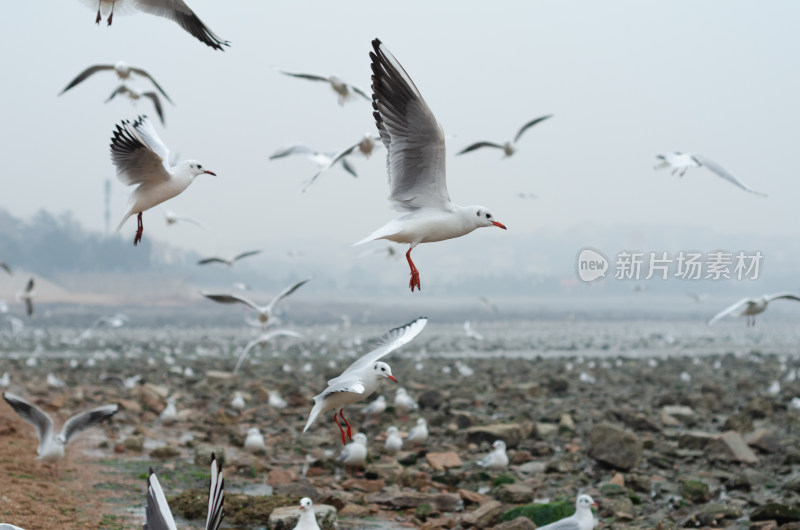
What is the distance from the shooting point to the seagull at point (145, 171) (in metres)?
3.48

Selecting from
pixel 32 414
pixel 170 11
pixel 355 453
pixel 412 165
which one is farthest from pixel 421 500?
pixel 170 11

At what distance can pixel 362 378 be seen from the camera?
171 inches

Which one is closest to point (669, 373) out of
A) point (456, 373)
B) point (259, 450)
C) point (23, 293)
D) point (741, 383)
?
point (741, 383)

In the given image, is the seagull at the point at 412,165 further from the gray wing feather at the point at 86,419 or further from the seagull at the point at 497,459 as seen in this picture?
the seagull at the point at 497,459

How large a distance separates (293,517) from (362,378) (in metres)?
5.05

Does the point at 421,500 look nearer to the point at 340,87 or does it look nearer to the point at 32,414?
the point at 32,414

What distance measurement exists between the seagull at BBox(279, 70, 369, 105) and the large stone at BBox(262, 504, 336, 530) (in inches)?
180

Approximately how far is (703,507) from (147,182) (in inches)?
340

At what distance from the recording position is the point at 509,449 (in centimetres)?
1388

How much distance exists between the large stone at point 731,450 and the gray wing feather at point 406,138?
10.4m

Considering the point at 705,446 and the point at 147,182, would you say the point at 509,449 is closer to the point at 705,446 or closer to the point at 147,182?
the point at 705,446

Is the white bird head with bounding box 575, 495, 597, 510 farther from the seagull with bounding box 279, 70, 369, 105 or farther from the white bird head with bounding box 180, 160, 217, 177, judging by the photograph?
the white bird head with bounding box 180, 160, 217, 177

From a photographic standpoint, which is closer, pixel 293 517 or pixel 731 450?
pixel 293 517

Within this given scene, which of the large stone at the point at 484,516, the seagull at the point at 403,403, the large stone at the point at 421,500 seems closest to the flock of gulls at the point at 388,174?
the large stone at the point at 484,516
